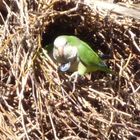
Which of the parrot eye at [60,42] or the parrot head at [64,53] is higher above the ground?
the parrot eye at [60,42]

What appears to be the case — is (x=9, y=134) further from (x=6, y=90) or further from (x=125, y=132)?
(x=125, y=132)

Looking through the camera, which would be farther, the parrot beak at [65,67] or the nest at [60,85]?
the parrot beak at [65,67]

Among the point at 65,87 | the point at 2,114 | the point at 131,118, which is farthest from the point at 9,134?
the point at 131,118

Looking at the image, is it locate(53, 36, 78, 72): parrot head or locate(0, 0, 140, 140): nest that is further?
locate(53, 36, 78, 72): parrot head

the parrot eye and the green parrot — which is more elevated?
the parrot eye

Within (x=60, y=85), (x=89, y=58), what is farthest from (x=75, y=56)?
(x=60, y=85)
